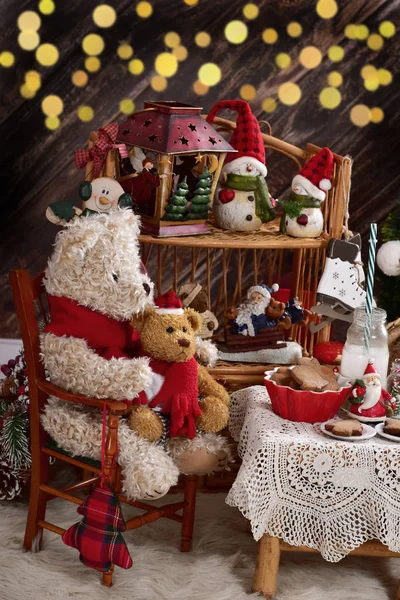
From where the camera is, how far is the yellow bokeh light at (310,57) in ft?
11.8

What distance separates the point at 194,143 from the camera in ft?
8.92

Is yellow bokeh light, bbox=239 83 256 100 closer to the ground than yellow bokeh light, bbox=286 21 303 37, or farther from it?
closer to the ground

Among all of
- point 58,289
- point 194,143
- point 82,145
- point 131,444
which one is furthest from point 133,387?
point 82,145

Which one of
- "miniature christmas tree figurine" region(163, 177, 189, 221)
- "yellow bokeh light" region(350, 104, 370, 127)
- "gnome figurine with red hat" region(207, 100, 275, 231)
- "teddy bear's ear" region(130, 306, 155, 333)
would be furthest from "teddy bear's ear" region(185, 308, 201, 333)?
"yellow bokeh light" region(350, 104, 370, 127)

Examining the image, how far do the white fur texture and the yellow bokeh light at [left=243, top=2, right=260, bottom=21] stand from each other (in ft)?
5.13

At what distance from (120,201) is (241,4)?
133 cm

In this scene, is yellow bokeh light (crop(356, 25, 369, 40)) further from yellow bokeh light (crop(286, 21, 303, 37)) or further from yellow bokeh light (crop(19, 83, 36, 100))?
yellow bokeh light (crop(19, 83, 36, 100))

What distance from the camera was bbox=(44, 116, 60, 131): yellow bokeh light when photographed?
3674 millimetres

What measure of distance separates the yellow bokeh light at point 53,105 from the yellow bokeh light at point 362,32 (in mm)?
1270

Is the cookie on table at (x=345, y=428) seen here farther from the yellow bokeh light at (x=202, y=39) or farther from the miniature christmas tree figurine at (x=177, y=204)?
the yellow bokeh light at (x=202, y=39)

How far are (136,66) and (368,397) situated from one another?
1928 mm

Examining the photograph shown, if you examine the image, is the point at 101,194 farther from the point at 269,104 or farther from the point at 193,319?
the point at 269,104

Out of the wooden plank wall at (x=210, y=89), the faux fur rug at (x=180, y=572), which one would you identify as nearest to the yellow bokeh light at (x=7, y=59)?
the wooden plank wall at (x=210, y=89)

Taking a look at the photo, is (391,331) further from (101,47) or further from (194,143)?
(101,47)
